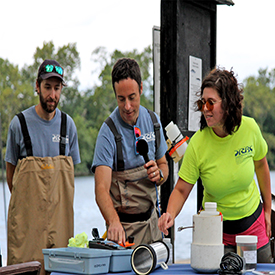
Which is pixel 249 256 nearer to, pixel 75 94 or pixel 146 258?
pixel 146 258

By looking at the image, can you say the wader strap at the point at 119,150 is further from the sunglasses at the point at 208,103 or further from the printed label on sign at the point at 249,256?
the printed label on sign at the point at 249,256

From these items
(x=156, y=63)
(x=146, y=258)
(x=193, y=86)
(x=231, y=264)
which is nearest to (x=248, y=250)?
(x=231, y=264)

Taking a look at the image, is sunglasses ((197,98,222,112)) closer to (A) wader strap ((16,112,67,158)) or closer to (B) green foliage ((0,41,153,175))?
(A) wader strap ((16,112,67,158))

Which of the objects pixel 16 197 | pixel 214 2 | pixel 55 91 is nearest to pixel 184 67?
pixel 214 2

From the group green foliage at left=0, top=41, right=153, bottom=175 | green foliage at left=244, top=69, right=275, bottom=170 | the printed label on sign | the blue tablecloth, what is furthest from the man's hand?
green foliage at left=244, top=69, right=275, bottom=170

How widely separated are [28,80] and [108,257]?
80.1ft

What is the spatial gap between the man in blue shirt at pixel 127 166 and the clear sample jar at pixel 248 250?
695mm

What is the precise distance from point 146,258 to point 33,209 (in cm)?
123

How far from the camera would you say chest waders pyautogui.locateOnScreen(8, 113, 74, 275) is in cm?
271

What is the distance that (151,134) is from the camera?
99.5 inches

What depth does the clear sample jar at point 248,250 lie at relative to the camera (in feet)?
5.78

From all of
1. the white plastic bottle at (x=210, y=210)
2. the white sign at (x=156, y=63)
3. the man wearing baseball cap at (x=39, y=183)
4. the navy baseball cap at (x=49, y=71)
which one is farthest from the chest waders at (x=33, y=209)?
the white plastic bottle at (x=210, y=210)

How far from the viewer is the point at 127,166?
241 centimetres

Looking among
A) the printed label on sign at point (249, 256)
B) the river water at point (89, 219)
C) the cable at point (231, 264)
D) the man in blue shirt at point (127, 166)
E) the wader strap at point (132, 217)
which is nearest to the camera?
the cable at point (231, 264)
